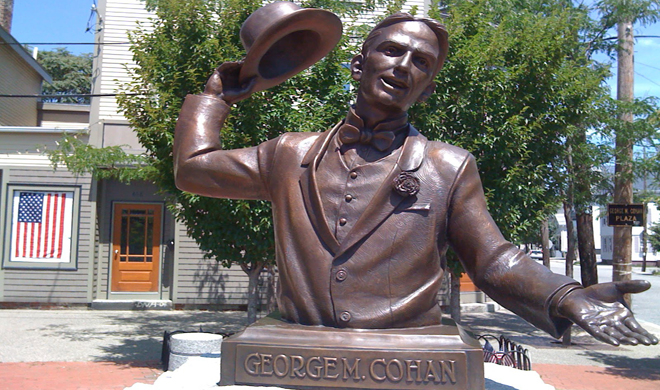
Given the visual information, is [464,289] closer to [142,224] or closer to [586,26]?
[586,26]

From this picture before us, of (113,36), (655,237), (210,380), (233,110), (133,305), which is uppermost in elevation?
(113,36)

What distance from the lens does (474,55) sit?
835 cm

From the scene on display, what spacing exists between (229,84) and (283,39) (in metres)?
0.33

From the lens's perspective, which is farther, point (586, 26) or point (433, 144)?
point (586, 26)

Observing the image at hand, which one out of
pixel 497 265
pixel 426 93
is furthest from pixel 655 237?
pixel 497 265

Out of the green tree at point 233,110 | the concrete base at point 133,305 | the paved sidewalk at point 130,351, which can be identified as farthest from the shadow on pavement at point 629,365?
the concrete base at point 133,305

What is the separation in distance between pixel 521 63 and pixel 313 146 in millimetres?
6846

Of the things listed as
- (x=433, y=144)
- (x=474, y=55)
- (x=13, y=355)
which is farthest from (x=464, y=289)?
(x=433, y=144)

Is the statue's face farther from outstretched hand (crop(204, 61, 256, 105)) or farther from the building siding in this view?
the building siding

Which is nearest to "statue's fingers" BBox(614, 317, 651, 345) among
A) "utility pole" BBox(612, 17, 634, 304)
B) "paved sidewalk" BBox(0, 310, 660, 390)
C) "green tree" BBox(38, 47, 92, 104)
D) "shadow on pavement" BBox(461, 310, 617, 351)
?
"paved sidewalk" BBox(0, 310, 660, 390)

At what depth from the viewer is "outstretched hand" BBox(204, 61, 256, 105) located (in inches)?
116

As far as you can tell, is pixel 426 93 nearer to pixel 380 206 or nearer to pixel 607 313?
pixel 380 206

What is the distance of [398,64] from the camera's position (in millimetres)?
2670

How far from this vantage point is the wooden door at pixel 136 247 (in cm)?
1494
